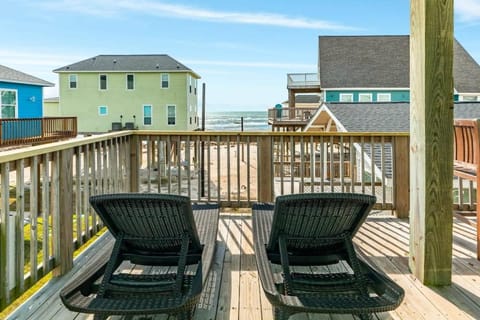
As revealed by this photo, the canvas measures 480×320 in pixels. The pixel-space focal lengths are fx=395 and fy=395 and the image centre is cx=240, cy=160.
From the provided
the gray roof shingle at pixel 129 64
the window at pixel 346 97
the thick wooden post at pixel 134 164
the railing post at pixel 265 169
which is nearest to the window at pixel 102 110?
the gray roof shingle at pixel 129 64

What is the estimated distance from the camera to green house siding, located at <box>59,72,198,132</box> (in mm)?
28078

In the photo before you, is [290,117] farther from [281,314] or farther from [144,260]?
[281,314]

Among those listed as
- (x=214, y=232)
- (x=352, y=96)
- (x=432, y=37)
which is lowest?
(x=214, y=232)

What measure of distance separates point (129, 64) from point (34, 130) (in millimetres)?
12560

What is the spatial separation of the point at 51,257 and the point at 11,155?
1.00 m

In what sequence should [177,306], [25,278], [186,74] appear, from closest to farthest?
[177,306] → [25,278] → [186,74]

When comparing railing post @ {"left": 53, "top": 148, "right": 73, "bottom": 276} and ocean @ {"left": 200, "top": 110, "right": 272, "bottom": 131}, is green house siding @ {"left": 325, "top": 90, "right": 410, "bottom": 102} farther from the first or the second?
railing post @ {"left": 53, "top": 148, "right": 73, "bottom": 276}

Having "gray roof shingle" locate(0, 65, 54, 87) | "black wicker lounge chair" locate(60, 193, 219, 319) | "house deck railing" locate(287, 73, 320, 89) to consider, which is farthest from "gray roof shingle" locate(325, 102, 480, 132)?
"gray roof shingle" locate(0, 65, 54, 87)

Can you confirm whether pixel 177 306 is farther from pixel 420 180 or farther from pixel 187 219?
pixel 420 180

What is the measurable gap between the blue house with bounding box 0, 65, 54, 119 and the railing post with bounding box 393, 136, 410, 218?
695 inches

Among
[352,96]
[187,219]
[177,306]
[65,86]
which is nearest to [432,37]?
[187,219]

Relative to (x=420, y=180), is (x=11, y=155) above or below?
above

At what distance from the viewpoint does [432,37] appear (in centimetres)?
276

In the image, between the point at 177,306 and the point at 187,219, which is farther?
the point at 187,219
